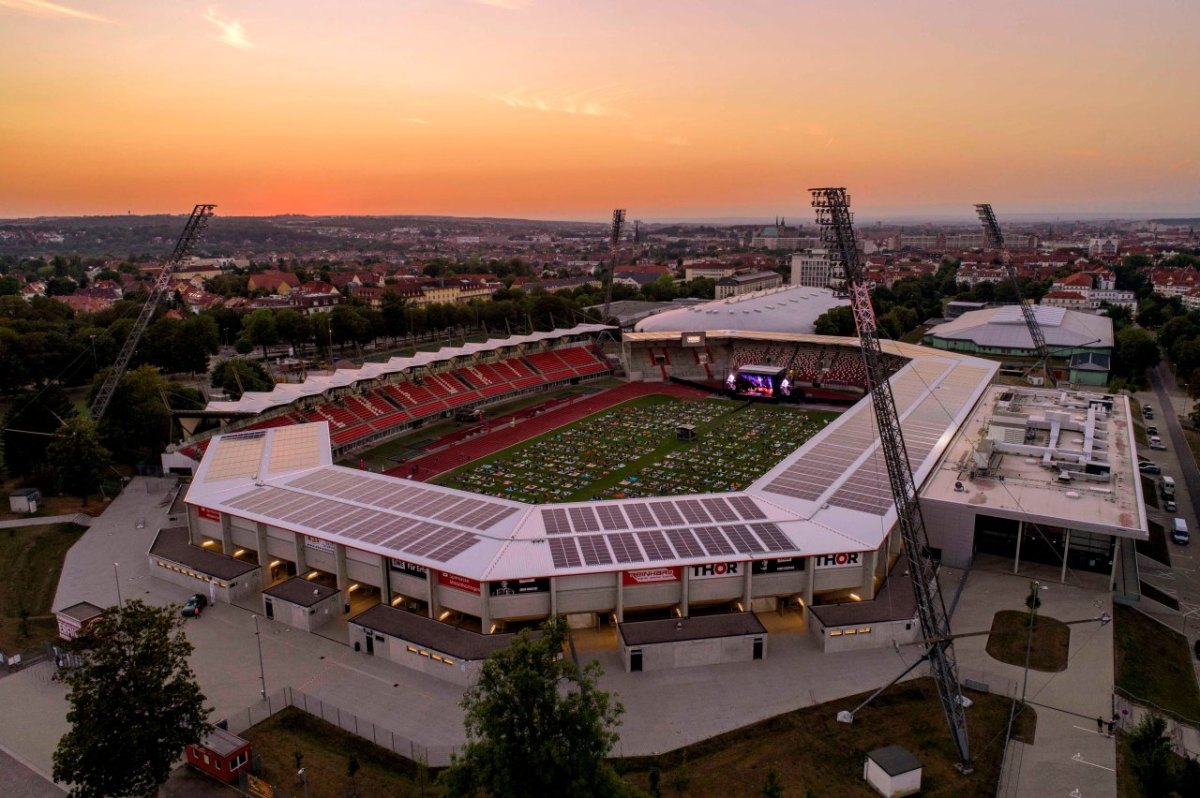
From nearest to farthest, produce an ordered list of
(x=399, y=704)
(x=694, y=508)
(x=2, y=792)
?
(x=2, y=792), (x=399, y=704), (x=694, y=508)

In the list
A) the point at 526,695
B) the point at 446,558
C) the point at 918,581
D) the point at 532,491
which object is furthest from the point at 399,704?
the point at 532,491

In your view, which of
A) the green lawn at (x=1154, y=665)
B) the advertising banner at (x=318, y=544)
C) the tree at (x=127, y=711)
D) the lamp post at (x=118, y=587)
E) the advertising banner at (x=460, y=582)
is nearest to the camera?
the tree at (x=127, y=711)

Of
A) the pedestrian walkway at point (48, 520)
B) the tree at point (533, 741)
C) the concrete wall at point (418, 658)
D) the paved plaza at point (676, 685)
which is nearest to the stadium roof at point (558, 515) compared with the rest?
the concrete wall at point (418, 658)

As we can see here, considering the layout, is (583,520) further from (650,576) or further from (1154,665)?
(1154,665)

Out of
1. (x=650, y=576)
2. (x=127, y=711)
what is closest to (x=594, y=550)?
(x=650, y=576)

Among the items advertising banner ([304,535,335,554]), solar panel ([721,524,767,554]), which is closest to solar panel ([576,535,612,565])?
solar panel ([721,524,767,554])

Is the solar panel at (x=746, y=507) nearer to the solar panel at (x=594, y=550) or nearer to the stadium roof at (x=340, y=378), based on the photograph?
the solar panel at (x=594, y=550)

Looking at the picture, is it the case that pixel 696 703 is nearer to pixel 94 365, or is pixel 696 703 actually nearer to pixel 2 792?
pixel 2 792
